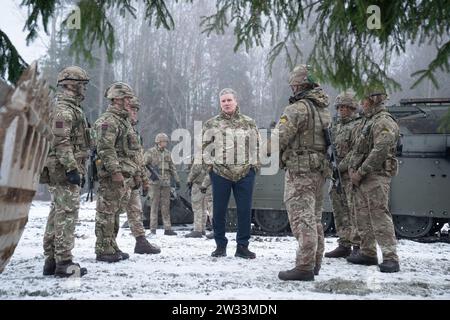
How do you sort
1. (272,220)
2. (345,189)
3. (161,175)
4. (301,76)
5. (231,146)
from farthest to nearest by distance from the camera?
(272,220) < (161,175) < (345,189) < (231,146) < (301,76)

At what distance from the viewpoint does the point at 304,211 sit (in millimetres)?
4148

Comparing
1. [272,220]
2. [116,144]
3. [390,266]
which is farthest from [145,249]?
[272,220]

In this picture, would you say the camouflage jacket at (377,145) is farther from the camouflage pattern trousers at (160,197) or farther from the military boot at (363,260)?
the camouflage pattern trousers at (160,197)

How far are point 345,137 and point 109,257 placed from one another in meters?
3.14

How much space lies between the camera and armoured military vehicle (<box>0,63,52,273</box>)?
1543mm

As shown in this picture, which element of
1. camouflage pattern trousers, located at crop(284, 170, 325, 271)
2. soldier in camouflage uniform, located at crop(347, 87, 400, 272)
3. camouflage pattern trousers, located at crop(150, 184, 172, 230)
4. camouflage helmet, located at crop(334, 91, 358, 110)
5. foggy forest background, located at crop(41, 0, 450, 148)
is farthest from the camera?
foggy forest background, located at crop(41, 0, 450, 148)

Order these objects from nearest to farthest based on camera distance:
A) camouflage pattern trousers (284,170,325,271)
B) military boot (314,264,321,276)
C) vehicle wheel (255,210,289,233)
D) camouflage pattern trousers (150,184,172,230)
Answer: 1. camouflage pattern trousers (284,170,325,271)
2. military boot (314,264,321,276)
3. camouflage pattern trousers (150,184,172,230)
4. vehicle wheel (255,210,289,233)

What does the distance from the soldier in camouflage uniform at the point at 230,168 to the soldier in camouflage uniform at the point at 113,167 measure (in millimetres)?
883

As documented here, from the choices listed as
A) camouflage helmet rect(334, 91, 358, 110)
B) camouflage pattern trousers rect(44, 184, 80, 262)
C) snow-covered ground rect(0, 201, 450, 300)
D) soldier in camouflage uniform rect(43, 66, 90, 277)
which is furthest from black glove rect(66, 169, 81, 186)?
camouflage helmet rect(334, 91, 358, 110)

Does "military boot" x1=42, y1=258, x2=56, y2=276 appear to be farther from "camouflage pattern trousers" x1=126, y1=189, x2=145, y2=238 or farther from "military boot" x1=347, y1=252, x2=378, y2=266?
"military boot" x1=347, y1=252, x2=378, y2=266

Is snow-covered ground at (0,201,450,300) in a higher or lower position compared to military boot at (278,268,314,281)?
lower

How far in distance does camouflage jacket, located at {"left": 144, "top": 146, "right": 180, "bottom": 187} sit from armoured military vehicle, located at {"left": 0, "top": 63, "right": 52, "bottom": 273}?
25.0 ft

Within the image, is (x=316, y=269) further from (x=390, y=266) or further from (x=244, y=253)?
(x=244, y=253)

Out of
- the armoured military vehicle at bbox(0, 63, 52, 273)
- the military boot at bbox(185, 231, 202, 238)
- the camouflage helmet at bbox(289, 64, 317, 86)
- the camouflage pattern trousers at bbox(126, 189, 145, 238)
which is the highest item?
the camouflage helmet at bbox(289, 64, 317, 86)
